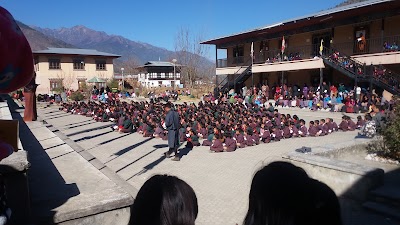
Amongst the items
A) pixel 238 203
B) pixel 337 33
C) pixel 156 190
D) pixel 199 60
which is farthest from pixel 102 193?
pixel 199 60

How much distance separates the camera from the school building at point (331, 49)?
19000 mm

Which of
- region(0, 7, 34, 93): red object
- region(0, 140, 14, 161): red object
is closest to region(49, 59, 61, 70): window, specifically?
region(0, 140, 14, 161): red object

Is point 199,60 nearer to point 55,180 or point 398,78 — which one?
point 398,78

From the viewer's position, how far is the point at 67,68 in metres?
46.8

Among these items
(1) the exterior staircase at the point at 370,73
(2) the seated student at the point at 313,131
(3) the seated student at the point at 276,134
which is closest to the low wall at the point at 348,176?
(3) the seated student at the point at 276,134

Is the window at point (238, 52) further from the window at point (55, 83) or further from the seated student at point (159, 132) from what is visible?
the window at point (55, 83)

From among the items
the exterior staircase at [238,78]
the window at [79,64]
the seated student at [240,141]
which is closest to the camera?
the seated student at [240,141]

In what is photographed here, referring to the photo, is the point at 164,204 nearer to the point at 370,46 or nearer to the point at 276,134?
the point at 276,134

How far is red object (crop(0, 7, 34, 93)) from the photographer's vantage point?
1459 millimetres

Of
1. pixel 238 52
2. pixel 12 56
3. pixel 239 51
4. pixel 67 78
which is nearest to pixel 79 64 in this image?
pixel 67 78

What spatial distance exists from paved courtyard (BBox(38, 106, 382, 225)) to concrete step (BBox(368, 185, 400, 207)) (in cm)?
189

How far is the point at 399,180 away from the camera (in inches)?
247

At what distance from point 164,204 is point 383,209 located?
4.83 meters

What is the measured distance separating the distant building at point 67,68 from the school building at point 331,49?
23.9m
